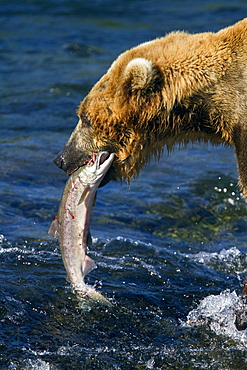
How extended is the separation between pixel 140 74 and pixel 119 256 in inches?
84.2

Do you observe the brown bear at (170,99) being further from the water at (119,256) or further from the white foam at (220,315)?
the water at (119,256)

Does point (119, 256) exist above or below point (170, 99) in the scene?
below

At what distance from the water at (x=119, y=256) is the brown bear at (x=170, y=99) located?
3.78ft

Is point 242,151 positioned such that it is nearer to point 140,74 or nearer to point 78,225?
point 140,74

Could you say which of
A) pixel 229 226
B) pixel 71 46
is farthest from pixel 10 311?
pixel 71 46

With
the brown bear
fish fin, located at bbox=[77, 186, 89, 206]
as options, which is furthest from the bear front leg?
fish fin, located at bbox=[77, 186, 89, 206]

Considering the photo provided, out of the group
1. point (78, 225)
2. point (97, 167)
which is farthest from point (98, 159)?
point (78, 225)

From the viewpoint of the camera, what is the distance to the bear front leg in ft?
16.5

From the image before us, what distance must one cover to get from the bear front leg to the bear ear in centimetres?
78

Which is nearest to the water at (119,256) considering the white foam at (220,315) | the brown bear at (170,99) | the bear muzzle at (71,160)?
the white foam at (220,315)

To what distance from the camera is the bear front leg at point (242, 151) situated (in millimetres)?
5020

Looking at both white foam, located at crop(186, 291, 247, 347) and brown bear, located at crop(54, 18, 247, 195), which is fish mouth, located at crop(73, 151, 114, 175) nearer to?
brown bear, located at crop(54, 18, 247, 195)

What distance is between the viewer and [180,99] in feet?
16.6

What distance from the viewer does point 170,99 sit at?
199 inches
